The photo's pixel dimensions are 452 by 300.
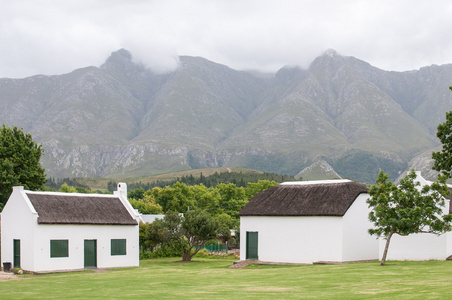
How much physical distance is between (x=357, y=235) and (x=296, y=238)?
4.21 metres

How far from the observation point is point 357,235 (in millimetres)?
38219

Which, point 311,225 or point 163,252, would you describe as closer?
point 311,225

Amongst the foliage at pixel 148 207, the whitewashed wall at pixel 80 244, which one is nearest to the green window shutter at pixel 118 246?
the whitewashed wall at pixel 80 244

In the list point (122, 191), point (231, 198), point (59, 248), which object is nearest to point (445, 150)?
point (59, 248)

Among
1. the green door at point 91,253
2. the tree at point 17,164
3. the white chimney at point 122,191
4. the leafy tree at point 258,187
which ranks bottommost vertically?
the green door at point 91,253

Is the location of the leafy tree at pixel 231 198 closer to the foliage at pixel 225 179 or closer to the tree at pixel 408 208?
the foliage at pixel 225 179

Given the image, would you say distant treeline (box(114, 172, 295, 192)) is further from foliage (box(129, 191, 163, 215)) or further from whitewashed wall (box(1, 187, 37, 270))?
whitewashed wall (box(1, 187, 37, 270))

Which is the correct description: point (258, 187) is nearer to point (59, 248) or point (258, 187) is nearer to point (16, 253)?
point (59, 248)

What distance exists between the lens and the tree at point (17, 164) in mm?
45594

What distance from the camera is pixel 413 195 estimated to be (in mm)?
30078

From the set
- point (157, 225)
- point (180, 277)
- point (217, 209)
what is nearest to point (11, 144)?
point (157, 225)

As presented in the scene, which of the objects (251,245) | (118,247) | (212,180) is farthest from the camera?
(212,180)

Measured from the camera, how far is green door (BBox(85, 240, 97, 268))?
3897 cm

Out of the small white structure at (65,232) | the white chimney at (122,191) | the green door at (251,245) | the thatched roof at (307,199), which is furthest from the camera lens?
the white chimney at (122,191)
